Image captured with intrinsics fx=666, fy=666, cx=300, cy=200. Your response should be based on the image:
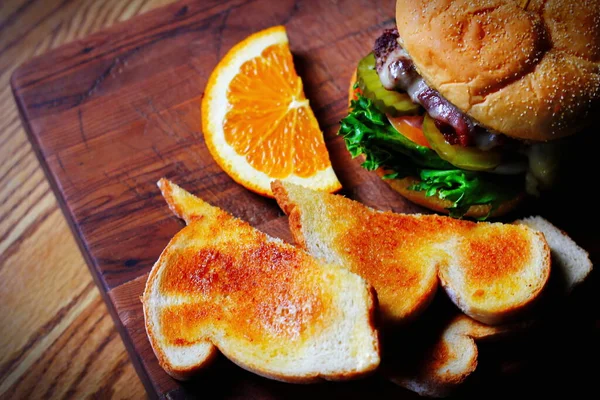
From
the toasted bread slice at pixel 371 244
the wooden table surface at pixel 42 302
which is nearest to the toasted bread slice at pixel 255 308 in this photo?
the toasted bread slice at pixel 371 244

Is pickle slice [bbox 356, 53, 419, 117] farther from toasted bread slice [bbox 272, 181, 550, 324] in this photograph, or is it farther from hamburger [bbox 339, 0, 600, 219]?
toasted bread slice [bbox 272, 181, 550, 324]

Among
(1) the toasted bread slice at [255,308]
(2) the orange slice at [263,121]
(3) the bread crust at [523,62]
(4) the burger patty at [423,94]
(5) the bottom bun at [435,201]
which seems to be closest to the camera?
(1) the toasted bread slice at [255,308]

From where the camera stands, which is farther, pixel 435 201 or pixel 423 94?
pixel 435 201

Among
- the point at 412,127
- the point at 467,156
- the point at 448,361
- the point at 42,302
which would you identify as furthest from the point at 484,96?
the point at 42,302

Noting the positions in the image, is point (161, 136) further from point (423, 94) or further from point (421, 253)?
point (421, 253)

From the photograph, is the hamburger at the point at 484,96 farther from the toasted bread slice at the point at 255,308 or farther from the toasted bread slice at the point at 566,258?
the toasted bread slice at the point at 255,308

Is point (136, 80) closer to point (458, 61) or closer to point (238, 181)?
point (238, 181)
